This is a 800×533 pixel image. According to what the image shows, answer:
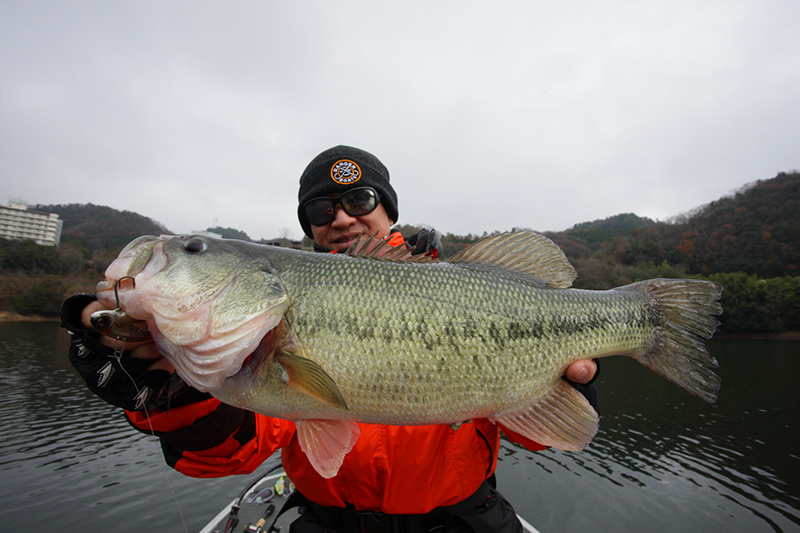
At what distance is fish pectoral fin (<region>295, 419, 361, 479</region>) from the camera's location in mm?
1787

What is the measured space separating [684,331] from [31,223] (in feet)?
494

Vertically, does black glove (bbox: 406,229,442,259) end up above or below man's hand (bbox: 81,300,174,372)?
above

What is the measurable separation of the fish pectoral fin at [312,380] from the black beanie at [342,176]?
6.18 ft

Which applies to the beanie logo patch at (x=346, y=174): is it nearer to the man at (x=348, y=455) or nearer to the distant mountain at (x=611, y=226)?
the man at (x=348, y=455)

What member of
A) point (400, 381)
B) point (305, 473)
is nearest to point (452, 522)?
point (305, 473)

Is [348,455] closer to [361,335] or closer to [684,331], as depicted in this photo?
[361,335]

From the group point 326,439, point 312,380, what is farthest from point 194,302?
point 326,439

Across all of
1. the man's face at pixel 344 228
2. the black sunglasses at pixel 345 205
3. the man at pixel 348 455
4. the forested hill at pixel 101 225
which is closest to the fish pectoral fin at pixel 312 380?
the man at pixel 348 455

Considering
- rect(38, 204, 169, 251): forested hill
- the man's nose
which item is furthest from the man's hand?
rect(38, 204, 169, 251): forested hill

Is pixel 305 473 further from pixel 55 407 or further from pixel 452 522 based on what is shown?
pixel 55 407

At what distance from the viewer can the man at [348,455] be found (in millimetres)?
1791

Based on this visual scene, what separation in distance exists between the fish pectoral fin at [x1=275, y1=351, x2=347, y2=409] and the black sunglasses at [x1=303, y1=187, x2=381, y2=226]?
1708 mm

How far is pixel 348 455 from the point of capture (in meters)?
2.20

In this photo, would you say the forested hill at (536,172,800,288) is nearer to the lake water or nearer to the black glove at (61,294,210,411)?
the lake water
